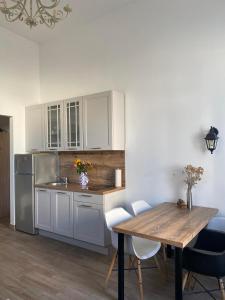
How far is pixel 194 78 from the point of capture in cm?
303

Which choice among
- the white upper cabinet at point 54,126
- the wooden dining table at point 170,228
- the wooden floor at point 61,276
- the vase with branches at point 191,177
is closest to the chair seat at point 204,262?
the wooden dining table at point 170,228

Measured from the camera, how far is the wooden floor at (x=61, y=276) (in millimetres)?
2354

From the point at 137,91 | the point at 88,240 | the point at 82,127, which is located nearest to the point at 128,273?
the point at 88,240

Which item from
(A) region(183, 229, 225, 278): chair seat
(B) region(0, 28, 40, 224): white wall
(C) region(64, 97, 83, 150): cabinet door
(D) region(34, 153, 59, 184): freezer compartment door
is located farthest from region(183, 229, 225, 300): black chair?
(B) region(0, 28, 40, 224): white wall

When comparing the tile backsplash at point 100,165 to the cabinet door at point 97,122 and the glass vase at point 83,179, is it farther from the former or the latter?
the cabinet door at point 97,122

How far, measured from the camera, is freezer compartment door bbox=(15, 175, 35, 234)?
13.2ft

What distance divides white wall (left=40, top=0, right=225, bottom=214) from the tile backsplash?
0.61 ft

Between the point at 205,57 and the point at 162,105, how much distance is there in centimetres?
78

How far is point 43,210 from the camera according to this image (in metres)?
3.92

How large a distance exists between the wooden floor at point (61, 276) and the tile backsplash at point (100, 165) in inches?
42.9

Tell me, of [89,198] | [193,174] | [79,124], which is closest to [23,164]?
[79,124]

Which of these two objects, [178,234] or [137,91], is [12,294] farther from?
[137,91]

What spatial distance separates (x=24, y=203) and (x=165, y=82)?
10.0ft

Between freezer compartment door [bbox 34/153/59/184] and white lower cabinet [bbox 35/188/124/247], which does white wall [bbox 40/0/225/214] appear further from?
freezer compartment door [bbox 34/153/59/184]
